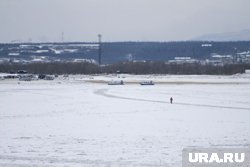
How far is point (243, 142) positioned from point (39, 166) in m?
7.74

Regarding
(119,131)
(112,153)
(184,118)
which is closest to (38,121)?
(119,131)

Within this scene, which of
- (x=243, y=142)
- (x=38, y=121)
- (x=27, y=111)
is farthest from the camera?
(x=27, y=111)

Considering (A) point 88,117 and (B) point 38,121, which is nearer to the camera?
(B) point 38,121

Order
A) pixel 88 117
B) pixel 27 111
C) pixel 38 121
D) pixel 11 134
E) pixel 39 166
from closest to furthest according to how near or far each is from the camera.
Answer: pixel 39 166 < pixel 11 134 < pixel 38 121 < pixel 88 117 < pixel 27 111

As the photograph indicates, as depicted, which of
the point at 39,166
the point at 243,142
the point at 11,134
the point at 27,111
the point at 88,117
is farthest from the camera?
the point at 27,111

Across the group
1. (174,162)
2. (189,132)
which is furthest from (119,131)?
(174,162)

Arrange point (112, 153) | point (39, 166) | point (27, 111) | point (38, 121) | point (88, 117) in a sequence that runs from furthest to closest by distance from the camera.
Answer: point (27, 111), point (88, 117), point (38, 121), point (112, 153), point (39, 166)

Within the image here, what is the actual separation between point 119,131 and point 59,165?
24.0 ft

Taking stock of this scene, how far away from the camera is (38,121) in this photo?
24.7 meters

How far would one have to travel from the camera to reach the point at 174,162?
46.2 feet

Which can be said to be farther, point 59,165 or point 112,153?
point 112,153

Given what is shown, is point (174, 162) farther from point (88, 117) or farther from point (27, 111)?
point (27, 111)

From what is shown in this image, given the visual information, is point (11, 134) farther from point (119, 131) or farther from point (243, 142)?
point (243, 142)

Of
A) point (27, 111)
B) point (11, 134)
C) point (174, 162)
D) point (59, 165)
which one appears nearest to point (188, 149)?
point (174, 162)
